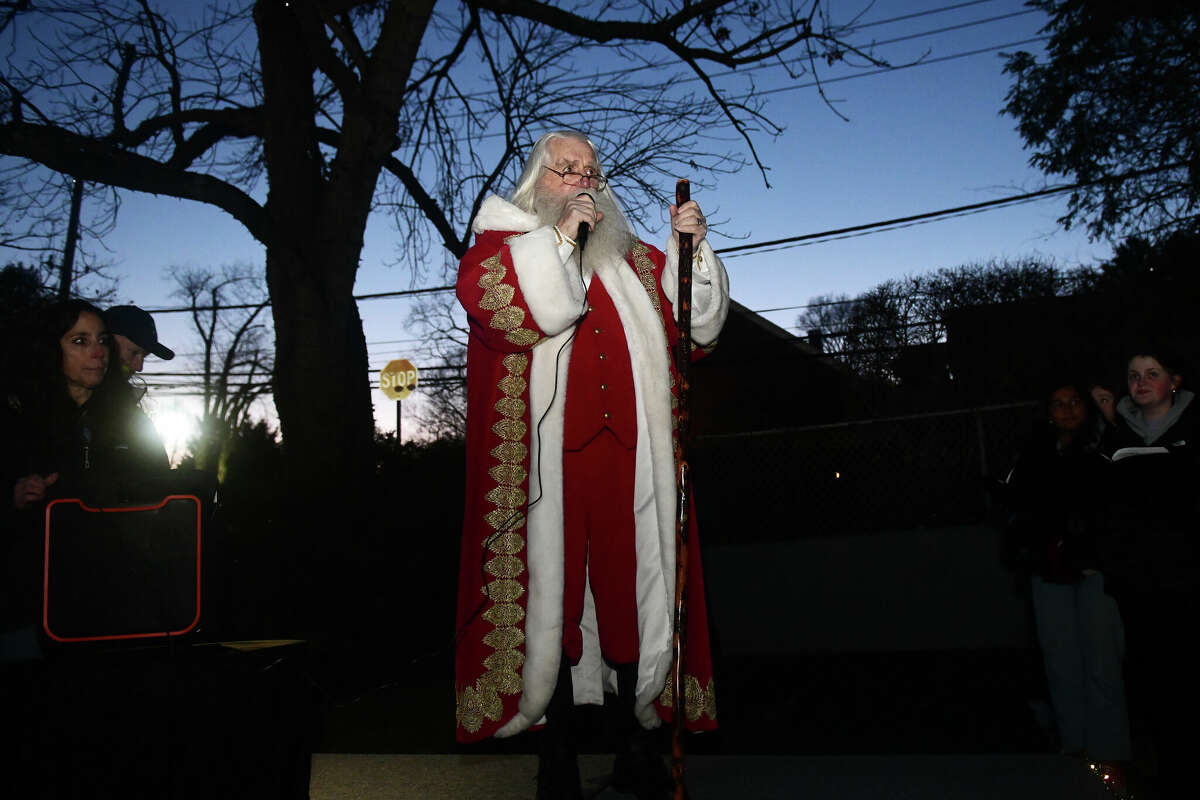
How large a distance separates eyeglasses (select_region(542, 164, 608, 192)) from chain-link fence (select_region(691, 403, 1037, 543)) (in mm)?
7446

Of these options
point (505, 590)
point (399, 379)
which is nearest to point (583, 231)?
point (505, 590)

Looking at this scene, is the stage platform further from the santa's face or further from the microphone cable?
the santa's face

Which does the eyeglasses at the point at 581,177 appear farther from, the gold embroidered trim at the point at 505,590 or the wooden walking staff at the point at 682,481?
the gold embroidered trim at the point at 505,590

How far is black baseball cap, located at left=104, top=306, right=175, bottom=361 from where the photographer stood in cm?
353

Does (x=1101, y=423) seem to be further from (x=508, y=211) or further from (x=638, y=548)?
(x=508, y=211)

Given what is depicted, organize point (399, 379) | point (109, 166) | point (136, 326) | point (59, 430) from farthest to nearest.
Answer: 1. point (399, 379)
2. point (109, 166)
3. point (136, 326)
4. point (59, 430)

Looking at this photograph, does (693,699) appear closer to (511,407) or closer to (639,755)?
(639,755)

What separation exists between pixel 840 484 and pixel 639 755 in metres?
9.24

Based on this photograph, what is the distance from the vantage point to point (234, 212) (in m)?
5.94

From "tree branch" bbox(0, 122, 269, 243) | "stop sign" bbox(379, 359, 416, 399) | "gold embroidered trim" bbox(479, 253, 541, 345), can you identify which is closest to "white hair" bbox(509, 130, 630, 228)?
"gold embroidered trim" bbox(479, 253, 541, 345)

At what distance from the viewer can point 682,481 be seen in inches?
89.4

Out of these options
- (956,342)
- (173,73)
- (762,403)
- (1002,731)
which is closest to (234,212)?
(173,73)

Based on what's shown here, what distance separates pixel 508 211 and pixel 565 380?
53 centimetres

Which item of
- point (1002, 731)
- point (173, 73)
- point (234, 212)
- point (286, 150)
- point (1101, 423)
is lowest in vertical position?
point (1002, 731)
